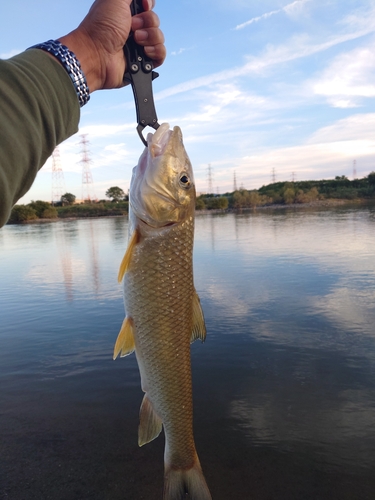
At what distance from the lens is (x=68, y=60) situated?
1558 millimetres

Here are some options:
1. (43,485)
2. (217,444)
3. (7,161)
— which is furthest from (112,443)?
(7,161)

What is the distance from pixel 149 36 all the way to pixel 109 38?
39 cm

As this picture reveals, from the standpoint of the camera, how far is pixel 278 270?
42.7 ft

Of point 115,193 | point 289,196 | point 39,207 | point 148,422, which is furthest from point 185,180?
point 115,193

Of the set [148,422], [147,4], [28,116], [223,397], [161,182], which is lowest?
[223,397]

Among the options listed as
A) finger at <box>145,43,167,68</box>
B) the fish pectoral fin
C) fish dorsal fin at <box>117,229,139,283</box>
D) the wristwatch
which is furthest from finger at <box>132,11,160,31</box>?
the fish pectoral fin

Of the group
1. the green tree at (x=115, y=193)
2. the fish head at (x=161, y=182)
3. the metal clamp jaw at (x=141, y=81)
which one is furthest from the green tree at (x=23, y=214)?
the fish head at (x=161, y=182)

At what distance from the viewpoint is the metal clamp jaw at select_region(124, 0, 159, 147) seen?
243 cm

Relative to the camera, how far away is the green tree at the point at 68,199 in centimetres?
9394

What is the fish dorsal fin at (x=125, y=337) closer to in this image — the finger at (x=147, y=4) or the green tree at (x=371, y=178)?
the finger at (x=147, y=4)

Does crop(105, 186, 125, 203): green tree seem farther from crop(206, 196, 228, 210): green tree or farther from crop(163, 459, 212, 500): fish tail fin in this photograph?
crop(163, 459, 212, 500): fish tail fin

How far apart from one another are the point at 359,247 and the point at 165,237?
1590cm

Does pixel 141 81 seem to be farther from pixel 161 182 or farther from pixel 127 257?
pixel 127 257

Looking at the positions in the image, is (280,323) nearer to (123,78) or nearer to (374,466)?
(374,466)
